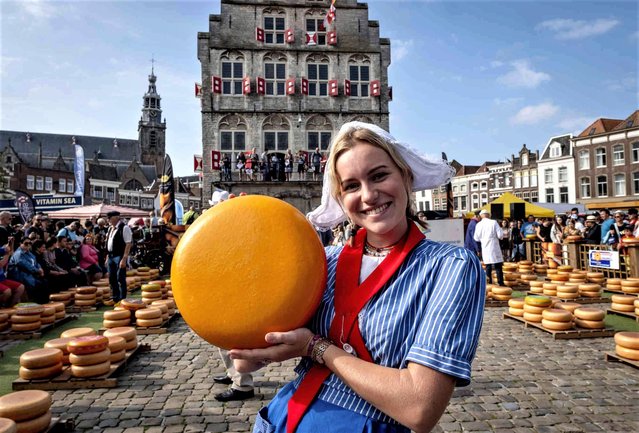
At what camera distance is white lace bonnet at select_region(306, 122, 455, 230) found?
133 centimetres

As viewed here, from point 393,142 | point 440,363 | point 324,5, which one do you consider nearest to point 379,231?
point 393,142

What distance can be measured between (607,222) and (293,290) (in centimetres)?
1402

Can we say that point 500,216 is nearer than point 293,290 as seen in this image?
No

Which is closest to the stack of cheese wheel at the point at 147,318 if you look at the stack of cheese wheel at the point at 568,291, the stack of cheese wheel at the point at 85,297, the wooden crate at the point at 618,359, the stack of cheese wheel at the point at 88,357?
the stack of cheese wheel at the point at 88,357

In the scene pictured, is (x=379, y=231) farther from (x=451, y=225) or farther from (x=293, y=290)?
(x=451, y=225)

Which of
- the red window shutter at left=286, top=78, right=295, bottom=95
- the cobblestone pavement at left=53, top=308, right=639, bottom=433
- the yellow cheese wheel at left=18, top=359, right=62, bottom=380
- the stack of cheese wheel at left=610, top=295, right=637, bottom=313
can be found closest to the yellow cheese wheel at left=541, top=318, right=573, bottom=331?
the cobblestone pavement at left=53, top=308, right=639, bottom=433

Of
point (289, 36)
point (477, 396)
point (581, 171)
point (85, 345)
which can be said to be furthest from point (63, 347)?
point (581, 171)

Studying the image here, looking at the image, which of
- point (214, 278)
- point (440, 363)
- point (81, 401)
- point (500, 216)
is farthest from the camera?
point (500, 216)

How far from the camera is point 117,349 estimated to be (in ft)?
16.7

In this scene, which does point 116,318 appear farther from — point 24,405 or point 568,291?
point 568,291

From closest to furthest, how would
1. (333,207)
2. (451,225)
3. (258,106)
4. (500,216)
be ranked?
(333,207) < (451,225) < (500,216) < (258,106)

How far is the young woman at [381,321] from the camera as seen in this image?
107 cm

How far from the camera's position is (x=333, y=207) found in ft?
5.11

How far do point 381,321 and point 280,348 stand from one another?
305 millimetres
